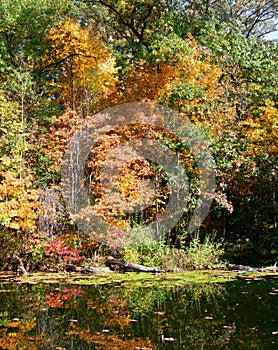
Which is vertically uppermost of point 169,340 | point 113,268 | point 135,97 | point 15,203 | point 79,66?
point 79,66

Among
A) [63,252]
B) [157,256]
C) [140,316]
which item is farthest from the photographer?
[157,256]

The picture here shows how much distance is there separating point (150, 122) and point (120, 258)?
342cm

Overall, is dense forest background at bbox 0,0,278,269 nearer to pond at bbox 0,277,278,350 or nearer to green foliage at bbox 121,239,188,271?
green foliage at bbox 121,239,188,271

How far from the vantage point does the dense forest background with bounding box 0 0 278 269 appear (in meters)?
9.41

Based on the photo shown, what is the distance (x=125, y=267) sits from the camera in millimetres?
8875

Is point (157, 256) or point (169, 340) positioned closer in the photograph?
point (169, 340)

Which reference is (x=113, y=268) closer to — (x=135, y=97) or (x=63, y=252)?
(x=63, y=252)

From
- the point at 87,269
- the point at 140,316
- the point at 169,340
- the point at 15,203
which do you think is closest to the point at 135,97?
the point at 15,203

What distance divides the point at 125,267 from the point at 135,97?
496 cm

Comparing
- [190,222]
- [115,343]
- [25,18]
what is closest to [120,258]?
[190,222]

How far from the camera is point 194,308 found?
4781mm

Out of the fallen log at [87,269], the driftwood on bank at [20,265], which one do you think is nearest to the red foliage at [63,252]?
the fallen log at [87,269]

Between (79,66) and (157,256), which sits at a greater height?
(79,66)

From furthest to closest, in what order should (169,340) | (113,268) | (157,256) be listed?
(157,256) → (113,268) → (169,340)
